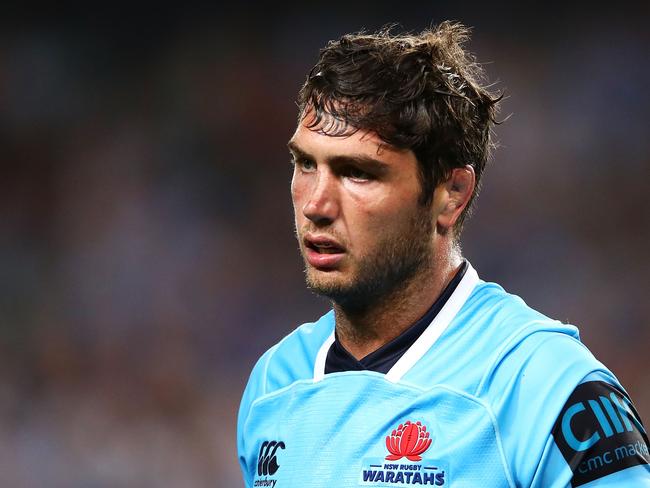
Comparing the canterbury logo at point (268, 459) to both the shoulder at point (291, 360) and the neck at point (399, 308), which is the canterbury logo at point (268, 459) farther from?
the neck at point (399, 308)

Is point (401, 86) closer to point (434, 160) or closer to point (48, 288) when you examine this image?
point (434, 160)

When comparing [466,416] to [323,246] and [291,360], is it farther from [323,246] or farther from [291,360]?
[291,360]

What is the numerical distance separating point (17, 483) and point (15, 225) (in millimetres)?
1472

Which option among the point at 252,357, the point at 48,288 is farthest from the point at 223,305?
the point at 48,288

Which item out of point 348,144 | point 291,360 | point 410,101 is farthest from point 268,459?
point 410,101

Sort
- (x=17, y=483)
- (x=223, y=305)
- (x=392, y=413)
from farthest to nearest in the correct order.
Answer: (x=223, y=305) → (x=17, y=483) → (x=392, y=413)

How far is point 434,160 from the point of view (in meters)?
2.04

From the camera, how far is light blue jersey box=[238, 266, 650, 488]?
1.74m

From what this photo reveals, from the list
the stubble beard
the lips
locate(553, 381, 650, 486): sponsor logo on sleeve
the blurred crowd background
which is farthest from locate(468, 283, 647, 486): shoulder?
the blurred crowd background

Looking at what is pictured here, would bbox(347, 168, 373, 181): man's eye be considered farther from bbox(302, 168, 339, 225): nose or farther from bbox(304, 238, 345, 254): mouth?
bbox(304, 238, 345, 254): mouth

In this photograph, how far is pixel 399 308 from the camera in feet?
6.89

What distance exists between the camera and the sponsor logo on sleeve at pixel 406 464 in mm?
1873

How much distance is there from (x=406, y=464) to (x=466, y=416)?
0.49 feet

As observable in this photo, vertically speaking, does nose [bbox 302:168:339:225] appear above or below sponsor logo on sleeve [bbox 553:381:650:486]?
above
